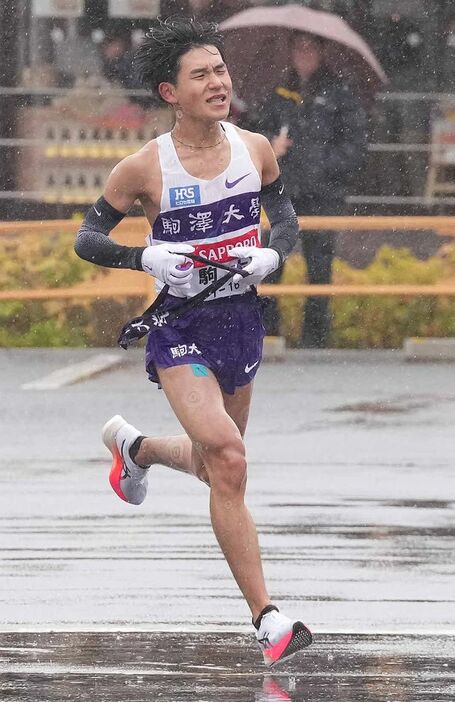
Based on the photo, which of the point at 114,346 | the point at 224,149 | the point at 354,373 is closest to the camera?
the point at 224,149

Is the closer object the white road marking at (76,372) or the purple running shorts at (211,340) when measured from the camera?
the purple running shorts at (211,340)

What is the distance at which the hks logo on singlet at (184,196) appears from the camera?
6.88 meters

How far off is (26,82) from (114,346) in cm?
329

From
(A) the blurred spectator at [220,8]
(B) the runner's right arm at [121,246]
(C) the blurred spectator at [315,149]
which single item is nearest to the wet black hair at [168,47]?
(B) the runner's right arm at [121,246]

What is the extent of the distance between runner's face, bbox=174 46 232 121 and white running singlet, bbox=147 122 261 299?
0.47ft

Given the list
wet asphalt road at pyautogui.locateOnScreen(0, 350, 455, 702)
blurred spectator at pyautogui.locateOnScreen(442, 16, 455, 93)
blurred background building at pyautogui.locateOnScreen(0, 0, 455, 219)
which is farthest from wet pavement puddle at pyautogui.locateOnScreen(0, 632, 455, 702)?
blurred spectator at pyautogui.locateOnScreen(442, 16, 455, 93)

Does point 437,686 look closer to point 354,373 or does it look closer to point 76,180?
point 354,373

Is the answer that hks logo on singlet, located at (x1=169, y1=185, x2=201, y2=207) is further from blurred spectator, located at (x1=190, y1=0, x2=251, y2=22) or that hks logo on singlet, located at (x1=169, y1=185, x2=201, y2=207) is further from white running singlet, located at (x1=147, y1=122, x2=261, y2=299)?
blurred spectator, located at (x1=190, y1=0, x2=251, y2=22)

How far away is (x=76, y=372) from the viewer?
1539 centimetres

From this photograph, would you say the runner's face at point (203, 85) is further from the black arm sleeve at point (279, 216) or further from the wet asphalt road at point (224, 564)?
the wet asphalt road at point (224, 564)

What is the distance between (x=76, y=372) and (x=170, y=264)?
871cm

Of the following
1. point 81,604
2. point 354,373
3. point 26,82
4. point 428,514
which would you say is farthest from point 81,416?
point 26,82

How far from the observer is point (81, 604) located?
7512 millimetres

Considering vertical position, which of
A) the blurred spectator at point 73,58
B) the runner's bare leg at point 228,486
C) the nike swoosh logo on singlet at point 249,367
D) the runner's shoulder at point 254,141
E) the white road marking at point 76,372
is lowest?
the white road marking at point 76,372
